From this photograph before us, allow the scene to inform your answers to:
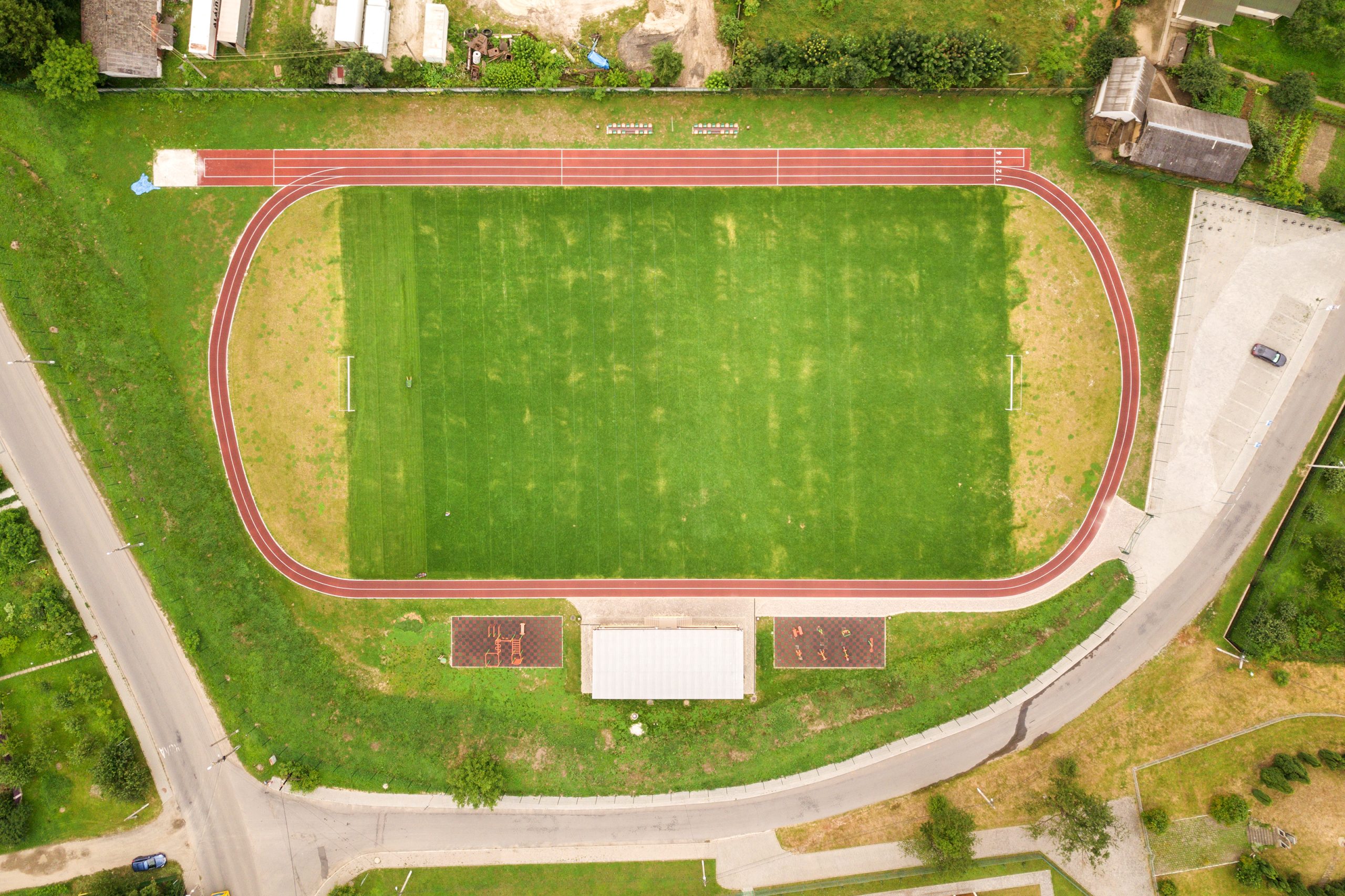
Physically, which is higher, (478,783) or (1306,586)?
(1306,586)

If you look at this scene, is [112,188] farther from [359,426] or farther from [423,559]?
[423,559]

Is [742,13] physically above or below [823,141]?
above

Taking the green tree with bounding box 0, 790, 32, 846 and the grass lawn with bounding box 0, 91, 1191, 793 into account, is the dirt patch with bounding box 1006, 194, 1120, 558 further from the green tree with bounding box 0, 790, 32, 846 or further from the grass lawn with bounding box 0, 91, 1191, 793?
the green tree with bounding box 0, 790, 32, 846

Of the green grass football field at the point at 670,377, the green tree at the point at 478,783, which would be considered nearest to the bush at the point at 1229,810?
the green grass football field at the point at 670,377

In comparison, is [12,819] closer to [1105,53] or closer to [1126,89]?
[1126,89]

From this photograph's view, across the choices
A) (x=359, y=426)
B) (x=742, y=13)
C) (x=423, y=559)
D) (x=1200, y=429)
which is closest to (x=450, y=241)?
(x=359, y=426)

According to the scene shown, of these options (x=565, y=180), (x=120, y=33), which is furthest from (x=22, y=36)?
(x=565, y=180)
